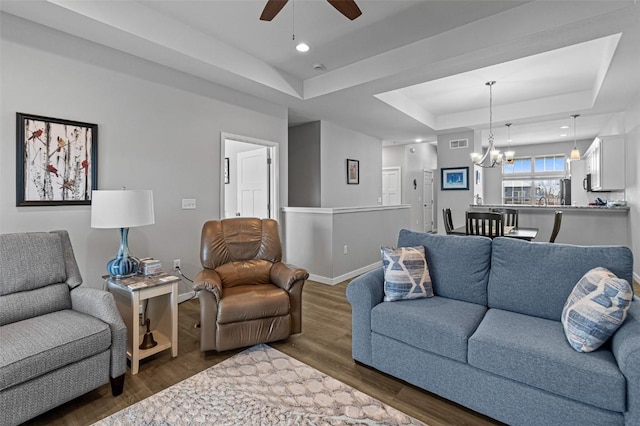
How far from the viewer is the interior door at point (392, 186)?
887cm

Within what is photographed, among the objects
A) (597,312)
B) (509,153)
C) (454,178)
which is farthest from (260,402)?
(509,153)

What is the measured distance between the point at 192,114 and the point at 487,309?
3480mm

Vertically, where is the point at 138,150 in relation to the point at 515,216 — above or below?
above

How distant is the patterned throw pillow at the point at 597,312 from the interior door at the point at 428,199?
26.6 ft

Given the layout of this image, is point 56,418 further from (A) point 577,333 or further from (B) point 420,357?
(A) point 577,333

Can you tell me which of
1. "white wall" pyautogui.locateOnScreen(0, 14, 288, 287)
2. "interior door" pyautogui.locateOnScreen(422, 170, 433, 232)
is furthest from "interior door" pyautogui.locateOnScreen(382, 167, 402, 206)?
"white wall" pyautogui.locateOnScreen(0, 14, 288, 287)

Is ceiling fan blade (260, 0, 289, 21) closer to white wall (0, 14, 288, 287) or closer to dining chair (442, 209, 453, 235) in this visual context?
white wall (0, 14, 288, 287)

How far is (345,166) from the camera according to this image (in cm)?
640

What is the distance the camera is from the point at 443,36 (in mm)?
3166

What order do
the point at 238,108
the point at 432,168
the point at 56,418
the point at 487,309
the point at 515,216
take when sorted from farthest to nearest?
the point at 432,168 < the point at 515,216 < the point at 238,108 < the point at 487,309 < the point at 56,418

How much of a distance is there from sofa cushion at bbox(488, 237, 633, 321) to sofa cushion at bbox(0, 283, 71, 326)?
116 inches

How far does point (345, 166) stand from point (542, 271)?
4623 mm

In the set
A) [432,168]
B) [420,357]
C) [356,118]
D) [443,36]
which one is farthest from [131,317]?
[432,168]

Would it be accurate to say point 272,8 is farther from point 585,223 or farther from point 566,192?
point 566,192
